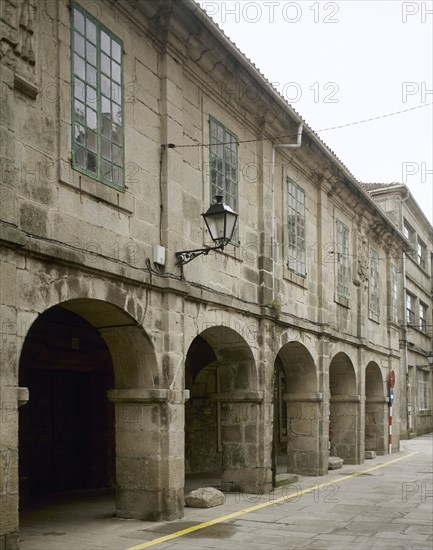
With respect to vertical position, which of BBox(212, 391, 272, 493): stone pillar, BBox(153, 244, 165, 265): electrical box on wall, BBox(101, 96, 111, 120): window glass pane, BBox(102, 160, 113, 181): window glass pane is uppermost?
BBox(101, 96, 111, 120): window glass pane

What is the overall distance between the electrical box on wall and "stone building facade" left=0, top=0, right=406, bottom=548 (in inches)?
2.2

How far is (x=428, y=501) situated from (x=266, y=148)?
6281 mm

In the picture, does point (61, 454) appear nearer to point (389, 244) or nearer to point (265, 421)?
point (265, 421)

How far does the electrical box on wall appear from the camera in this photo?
9.64m

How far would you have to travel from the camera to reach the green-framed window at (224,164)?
1151 centimetres

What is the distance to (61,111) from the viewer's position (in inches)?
316

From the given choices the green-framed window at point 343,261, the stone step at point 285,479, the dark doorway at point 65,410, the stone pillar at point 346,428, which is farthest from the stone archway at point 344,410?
the dark doorway at point 65,410

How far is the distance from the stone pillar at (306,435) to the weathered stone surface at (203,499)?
4486mm

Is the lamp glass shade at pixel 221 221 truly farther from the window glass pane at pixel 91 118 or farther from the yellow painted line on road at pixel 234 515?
the yellow painted line on road at pixel 234 515

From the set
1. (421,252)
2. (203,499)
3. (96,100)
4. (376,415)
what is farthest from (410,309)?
(96,100)

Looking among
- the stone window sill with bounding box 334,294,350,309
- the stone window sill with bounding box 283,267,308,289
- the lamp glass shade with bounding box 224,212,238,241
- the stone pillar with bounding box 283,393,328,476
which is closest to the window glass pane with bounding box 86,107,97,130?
the lamp glass shade with bounding box 224,212,238,241

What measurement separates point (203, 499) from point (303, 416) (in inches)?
193

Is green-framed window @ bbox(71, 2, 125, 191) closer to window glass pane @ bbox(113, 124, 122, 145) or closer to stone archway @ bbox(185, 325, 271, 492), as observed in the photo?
window glass pane @ bbox(113, 124, 122, 145)

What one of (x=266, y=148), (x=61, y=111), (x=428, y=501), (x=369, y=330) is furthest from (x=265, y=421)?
(x=369, y=330)
